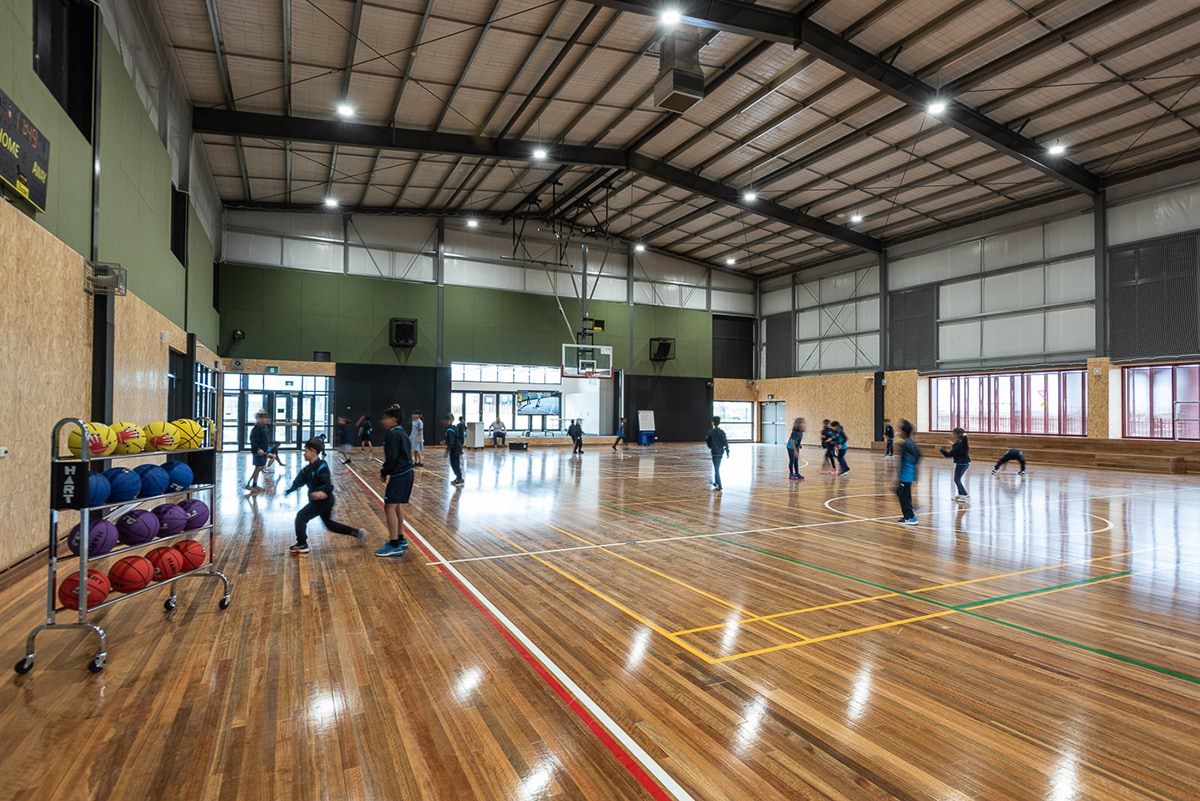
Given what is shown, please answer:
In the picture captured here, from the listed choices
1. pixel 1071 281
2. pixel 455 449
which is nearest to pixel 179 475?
pixel 455 449

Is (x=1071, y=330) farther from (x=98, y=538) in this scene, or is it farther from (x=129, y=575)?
(x=98, y=538)

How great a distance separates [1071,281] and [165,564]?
26.8 meters

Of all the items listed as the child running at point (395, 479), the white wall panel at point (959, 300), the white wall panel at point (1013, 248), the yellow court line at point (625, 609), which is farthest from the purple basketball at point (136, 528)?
the white wall panel at point (959, 300)

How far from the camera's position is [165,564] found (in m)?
4.86

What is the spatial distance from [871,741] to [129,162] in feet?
42.2

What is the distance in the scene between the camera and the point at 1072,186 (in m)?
20.3

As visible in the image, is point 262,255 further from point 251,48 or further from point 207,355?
point 251,48

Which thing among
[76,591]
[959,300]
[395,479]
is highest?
[959,300]

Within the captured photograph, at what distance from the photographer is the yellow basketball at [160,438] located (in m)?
4.85

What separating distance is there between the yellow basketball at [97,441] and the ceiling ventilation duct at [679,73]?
38.9 feet

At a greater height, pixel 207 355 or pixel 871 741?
pixel 207 355

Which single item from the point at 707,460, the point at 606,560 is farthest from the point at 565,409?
the point at 606,560

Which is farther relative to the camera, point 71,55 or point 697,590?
point 71,55

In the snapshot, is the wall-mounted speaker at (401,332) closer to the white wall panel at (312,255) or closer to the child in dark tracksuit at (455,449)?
the white wall panel at (312,255)
